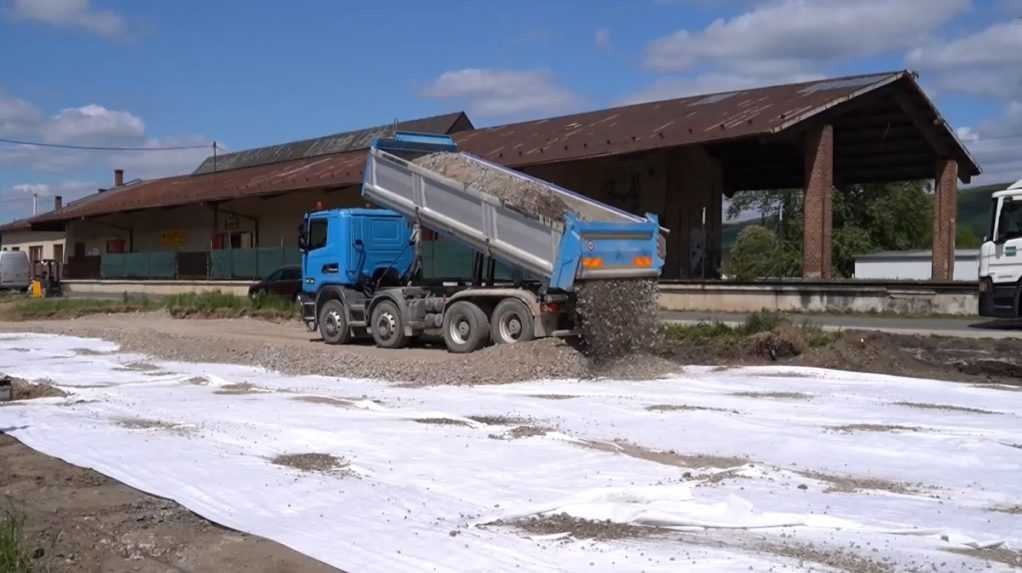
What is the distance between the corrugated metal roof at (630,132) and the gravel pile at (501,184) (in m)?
9.22

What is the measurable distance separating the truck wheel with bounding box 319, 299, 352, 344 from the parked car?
1185 centimetres

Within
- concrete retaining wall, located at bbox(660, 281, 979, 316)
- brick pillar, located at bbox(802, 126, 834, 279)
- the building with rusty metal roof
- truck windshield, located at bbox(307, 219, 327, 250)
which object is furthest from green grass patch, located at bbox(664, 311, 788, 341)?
brick pillar, located at bbox(802, 126, 834, 279)

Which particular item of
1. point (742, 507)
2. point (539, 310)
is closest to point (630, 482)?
point (742, 507)

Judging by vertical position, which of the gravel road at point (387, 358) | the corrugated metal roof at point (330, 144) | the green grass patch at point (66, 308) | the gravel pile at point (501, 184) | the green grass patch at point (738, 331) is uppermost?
the corrugated metal roof at point (330, 144)

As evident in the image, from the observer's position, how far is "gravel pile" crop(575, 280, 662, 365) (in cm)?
1445

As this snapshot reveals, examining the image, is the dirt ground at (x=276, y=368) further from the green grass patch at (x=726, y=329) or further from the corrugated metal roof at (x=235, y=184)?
the corrugated metal roof at (x=235, y=184)

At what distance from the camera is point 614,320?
14625 millimetres

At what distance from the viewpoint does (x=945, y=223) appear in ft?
98.2

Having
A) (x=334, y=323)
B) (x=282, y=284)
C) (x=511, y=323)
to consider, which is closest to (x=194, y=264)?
(x=282, y=284)

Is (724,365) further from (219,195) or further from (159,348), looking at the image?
(219,195)

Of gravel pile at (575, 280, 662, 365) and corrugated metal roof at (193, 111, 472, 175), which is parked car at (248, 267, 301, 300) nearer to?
corrugated metal roof at (193, 111, 472, 175)

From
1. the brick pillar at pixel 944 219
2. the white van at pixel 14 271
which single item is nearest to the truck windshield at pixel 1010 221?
the brick pillar at pixel 944 219

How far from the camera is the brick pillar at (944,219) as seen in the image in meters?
29.7

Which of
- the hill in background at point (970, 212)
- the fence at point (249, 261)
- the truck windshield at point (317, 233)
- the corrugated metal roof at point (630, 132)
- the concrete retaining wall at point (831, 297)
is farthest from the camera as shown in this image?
the hill in background at point (970, 212)
